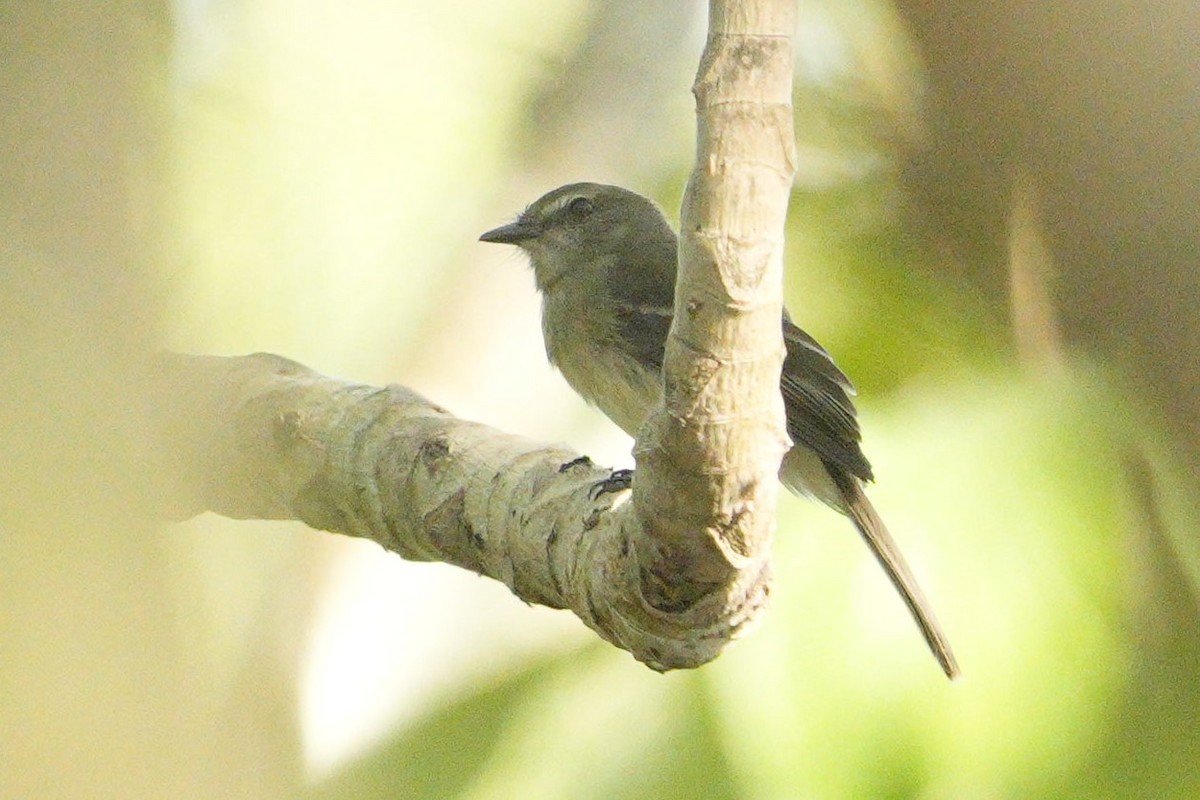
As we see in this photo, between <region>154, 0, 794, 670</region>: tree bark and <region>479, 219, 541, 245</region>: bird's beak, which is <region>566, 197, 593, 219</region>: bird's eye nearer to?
<region>479, 219, 541, 245</region>: bird's beak

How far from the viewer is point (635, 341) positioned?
2.36 m

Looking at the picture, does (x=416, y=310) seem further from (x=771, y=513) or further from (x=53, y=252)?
(x=53, y=252)

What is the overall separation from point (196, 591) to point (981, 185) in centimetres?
139

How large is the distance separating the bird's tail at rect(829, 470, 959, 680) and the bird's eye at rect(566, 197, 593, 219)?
3.14ft

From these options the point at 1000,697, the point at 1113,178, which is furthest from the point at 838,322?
the point at 1113,178

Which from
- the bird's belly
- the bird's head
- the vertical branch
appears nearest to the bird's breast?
the bird's belly

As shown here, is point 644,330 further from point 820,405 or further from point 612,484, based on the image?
point 612,484

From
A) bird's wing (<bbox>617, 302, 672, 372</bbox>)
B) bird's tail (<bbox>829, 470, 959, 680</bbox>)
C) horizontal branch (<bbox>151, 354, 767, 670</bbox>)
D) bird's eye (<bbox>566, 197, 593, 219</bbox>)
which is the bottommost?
bird's tail (<bbox>829, 470, 959, 680</bbox>)

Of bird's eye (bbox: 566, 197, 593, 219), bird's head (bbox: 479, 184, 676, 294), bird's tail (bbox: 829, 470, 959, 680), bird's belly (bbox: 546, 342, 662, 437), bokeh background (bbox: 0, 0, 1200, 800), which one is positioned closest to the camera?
bokeh background (bbox: 0, 0, 1200, 800)

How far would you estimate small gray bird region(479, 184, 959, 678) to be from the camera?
2.06 metres

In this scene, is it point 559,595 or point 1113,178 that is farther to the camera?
point 559,595

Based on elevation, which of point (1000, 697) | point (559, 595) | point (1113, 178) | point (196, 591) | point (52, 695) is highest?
point (1113, 178)

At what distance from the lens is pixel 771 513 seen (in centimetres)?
116

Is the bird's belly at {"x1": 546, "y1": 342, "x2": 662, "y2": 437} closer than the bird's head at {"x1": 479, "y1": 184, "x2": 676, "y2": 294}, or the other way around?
the bird's belly at {"x1": 546, "y1": 342, "x2": 662, "y2": 437}
